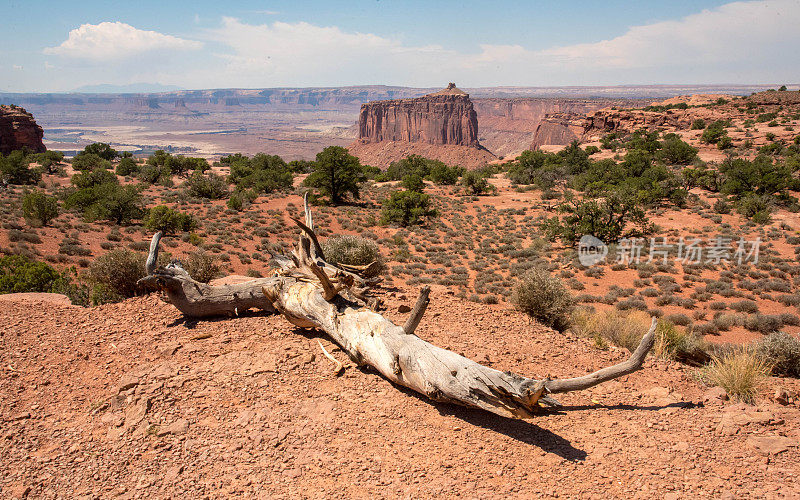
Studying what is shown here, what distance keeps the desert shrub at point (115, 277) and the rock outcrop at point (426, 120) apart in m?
134

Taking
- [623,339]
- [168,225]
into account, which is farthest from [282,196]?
[623,339]

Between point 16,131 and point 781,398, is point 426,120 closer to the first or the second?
point 16,131

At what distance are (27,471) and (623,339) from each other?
8430 millimetres

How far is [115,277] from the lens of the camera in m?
7.73

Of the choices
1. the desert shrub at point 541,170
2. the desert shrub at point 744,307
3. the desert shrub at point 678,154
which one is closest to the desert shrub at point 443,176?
the desert shrub at point 541,170

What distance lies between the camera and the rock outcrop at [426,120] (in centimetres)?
13525

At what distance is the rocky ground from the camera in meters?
3.57

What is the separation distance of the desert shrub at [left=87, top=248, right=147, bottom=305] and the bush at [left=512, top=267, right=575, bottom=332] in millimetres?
7489

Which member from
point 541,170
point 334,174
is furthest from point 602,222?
point 541,170

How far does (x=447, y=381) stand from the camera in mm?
4199

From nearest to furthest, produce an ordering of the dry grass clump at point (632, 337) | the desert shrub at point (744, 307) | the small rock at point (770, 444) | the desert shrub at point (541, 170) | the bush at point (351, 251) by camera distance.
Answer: the small rock at point (770, 444), the dry grass clump at point (632, 337), the bush at point (351, 251), the desert shrub at point (744, 307), the desert shrub at point (541, 170)

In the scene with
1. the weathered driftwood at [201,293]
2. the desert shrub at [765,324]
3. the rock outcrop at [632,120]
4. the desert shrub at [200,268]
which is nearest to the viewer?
the weathered driftwood at [201,293]

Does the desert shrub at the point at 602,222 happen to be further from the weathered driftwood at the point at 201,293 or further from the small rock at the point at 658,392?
the weathered driftwood at the point at 201,293

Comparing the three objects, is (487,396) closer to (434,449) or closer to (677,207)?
(434,449)
